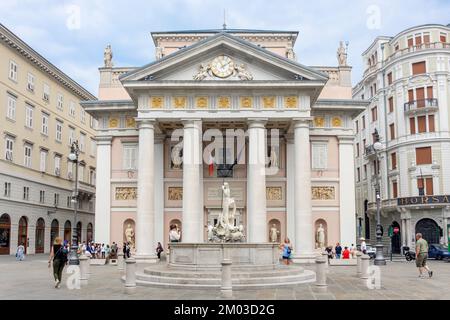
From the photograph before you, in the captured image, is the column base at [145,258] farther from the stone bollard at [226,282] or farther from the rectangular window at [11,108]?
the rectangular window at [11,108]

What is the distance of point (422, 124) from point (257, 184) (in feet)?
81.9

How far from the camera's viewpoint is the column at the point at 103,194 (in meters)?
37.0

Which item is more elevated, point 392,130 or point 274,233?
point 392,130

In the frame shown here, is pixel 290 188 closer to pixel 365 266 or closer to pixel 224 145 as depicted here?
pixel 224 145

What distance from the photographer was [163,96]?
33.0 meters

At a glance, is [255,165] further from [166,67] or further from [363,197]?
Result: [363,197]

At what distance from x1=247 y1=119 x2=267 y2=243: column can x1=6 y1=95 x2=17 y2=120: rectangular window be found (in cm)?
2236

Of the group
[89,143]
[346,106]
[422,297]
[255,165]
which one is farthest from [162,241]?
[89,143]

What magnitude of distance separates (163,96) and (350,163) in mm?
13784

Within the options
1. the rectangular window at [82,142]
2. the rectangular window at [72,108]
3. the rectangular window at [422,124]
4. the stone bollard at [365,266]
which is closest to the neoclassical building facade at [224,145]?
the stone bollard at [365,266]

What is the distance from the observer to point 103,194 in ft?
123

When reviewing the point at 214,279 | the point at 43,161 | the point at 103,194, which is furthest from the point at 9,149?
the point at 214,279

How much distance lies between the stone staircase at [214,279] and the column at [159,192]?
55.5 ft

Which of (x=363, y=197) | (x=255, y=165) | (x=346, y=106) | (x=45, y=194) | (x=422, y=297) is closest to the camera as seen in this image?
(x=422, y=297)
